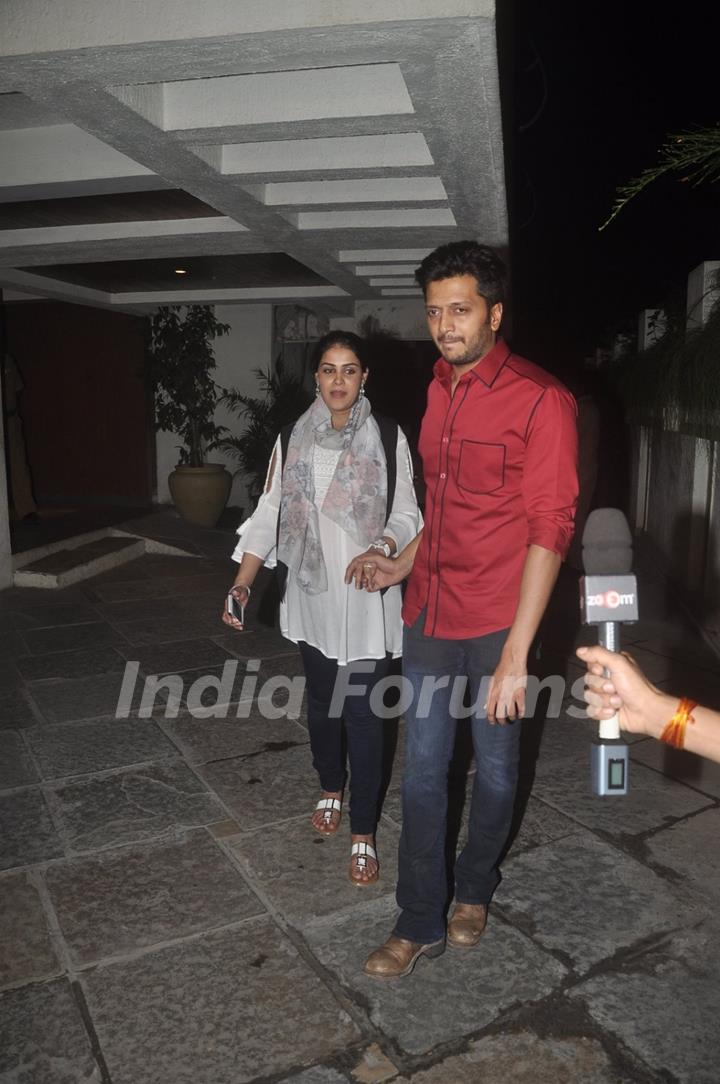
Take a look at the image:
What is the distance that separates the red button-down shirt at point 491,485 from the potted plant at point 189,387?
9.04 m

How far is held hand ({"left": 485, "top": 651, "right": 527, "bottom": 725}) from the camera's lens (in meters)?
2.19

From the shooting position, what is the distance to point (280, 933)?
8.96 ft

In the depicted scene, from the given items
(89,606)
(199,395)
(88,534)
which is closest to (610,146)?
(199,395)

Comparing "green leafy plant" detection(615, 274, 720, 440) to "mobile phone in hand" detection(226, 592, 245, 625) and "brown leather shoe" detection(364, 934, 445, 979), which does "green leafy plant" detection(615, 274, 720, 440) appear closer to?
"mobile phone in hand" detection(226, 592, 245, 625)

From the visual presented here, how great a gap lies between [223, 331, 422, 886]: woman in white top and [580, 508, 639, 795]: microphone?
1475 millimetres

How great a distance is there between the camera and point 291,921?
2.80 m

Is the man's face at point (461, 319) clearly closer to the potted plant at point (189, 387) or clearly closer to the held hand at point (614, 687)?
the held hand at point (614, 687)

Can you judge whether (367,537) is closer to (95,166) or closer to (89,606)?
(95,166)

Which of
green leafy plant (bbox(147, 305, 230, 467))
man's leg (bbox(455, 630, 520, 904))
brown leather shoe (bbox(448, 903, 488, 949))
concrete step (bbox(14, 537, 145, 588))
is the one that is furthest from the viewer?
green leafy plant (bbox(147, 305, 230, 467))

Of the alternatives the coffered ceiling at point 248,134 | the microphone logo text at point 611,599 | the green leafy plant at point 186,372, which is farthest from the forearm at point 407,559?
the green leafy plant at point 186,372

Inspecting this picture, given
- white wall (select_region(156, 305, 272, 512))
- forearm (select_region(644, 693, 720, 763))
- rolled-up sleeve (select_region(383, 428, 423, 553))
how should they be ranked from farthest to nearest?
white wall (select_region(156, 305, 272, 512)) < rolled-up sleeve (select_region(383, 428, 423, 553)) < forearm (select_region(644, 693, 720, 763))

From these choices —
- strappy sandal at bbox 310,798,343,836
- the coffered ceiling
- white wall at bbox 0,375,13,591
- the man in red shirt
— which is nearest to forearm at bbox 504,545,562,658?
the man in red shirt

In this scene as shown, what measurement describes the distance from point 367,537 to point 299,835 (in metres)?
1.27

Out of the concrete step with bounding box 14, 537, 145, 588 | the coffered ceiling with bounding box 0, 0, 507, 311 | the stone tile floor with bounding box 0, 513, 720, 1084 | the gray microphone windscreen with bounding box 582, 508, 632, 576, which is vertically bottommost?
the stone tile floor with bounding box 0, 513, 720, 1084
